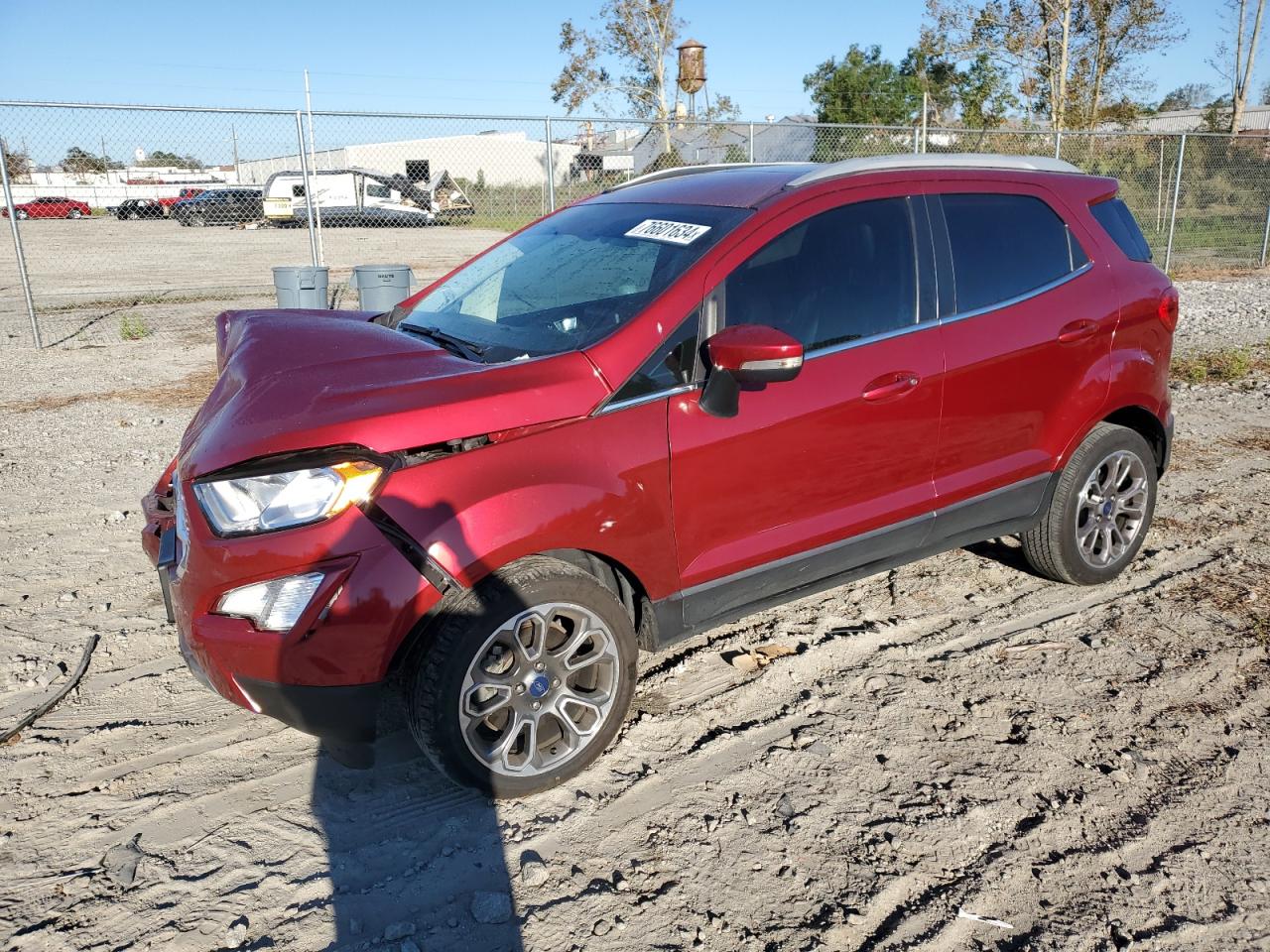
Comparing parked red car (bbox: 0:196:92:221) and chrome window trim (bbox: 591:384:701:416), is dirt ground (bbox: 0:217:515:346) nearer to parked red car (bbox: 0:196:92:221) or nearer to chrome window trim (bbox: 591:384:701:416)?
parked red car (bbox: 0:196:92:221)

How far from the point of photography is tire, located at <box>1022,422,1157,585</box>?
422cm

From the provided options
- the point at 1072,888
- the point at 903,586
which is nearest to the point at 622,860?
the point at 1072,888

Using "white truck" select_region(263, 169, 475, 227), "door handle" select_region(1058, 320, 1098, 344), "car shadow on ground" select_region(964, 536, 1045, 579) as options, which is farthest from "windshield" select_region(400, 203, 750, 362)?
"white truck" select_region(263, 169, 475, 227)

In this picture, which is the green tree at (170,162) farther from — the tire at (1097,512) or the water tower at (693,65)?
the water tower at (693,65)

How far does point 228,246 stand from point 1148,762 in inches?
922

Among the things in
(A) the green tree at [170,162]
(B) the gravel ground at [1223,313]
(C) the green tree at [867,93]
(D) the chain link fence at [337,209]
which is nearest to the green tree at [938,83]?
(C) the green tree at [867,93]

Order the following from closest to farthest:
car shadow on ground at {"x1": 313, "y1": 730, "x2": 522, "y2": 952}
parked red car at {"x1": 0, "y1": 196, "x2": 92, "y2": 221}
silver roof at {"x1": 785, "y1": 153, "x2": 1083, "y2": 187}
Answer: car shadow on ground at {"x1": 313, "y1": 730, "x2": 522, "y2": 952} → silver roof at {"x1": 785, "y1": 153, "x2": 1083, "y2": 187} → parked red car at {"x1": 0, "y1": 196, "x2": 92, "y2": 221}

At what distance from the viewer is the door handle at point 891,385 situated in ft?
11.4

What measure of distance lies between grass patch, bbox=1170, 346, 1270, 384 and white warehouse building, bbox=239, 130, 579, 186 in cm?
1156

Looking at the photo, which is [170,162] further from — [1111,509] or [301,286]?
[1111,509]

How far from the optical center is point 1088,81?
2592 centimetres

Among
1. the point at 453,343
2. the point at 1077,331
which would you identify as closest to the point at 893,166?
the point at 1077,331

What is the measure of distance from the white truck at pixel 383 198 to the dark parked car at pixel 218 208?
37.2 inches

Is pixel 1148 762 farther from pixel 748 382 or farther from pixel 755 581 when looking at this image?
pixel 748 382
